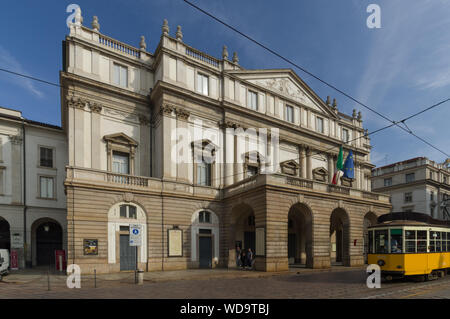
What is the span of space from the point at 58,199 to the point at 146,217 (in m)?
13.1

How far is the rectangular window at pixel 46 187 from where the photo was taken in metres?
32.0

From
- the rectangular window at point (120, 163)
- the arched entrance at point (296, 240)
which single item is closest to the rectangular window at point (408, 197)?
the arched entrance at point (296, 240)

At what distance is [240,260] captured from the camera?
86.2 ft

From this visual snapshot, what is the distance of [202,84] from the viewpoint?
97.2 ft

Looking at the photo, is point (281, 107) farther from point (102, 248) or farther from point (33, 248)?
point (33, 248)

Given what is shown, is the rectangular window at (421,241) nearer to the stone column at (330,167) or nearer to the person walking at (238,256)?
the person walking at (238,256)

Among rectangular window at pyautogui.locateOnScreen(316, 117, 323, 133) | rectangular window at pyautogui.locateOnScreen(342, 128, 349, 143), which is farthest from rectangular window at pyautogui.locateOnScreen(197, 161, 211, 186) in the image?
rectangular window at pyautogui.locateOnScreen(342, 128, 349, 143)

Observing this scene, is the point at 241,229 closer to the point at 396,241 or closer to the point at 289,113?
the point at 289,113

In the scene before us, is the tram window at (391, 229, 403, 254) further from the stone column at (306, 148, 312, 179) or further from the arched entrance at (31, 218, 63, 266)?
the arched entrance at (31, 218, 63, 266)

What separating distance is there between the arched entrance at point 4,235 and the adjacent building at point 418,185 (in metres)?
57.2

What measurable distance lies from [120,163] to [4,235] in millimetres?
14424

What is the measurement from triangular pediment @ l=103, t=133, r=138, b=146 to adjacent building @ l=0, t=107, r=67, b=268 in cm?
1021

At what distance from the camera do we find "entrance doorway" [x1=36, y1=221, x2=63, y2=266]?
3231 centimetres
